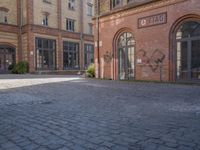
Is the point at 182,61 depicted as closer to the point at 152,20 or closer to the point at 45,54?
the point at 152,20

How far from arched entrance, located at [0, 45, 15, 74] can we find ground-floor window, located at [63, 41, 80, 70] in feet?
21.5

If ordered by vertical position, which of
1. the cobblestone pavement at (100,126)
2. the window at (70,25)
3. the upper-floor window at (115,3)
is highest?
the window at (70,25)

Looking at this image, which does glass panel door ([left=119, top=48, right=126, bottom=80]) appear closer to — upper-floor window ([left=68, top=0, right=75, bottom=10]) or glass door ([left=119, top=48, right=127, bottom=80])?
glass door ([left=119, top=48, right=127, bottom=80])

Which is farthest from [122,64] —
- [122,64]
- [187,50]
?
[187,50]

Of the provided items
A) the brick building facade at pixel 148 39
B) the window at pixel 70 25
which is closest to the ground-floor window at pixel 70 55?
the window at pixel 70 25

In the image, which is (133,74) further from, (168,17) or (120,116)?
(120,116)

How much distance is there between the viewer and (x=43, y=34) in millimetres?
26891

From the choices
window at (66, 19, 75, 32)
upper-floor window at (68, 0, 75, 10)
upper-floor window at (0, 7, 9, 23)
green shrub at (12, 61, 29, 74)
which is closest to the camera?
green shrub at (12, 61, 29, 74)

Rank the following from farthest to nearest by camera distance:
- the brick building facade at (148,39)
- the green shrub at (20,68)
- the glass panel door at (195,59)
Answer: the green shrub at (20,68) < the brick building facade at (148,39) < the glass panel door at (195,59)

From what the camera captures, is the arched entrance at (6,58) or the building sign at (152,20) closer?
the building sign at (152,20)

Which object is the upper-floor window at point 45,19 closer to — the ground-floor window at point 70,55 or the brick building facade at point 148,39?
the ground-floor window at point 70,55

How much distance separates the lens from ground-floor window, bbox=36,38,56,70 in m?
26.6

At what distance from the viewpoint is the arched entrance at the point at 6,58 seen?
84.1 ft

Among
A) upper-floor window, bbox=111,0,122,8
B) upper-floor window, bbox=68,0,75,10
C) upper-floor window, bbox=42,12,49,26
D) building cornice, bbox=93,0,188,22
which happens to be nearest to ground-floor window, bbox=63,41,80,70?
upper-floor window, bbox=42,12,49,26
